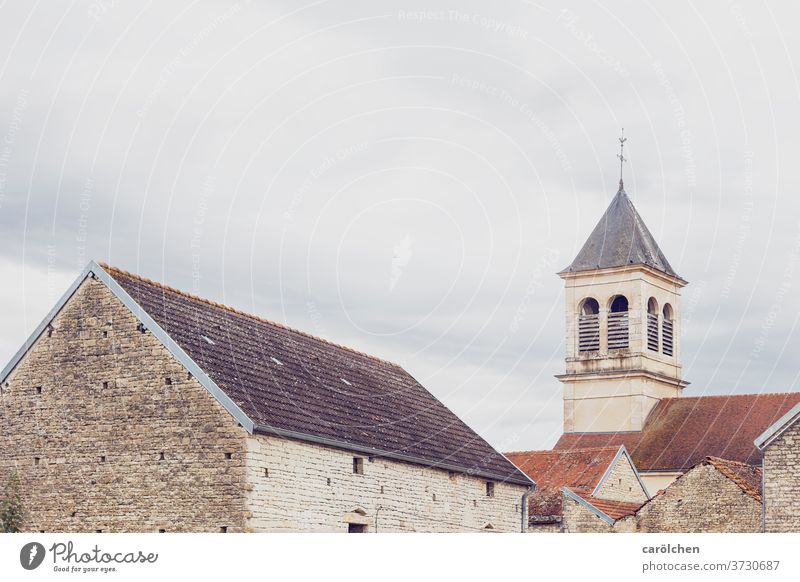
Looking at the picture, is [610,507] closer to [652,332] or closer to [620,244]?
[652,332]

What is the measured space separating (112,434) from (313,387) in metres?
4.77

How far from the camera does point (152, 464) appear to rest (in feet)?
81.5

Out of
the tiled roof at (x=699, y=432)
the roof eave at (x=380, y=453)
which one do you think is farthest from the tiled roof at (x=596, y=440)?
the roof eave at (x=380, y=453)

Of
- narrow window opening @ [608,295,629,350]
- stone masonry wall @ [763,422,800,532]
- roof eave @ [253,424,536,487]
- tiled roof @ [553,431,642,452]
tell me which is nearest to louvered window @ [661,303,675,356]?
narrow window opening @ [608,295,629,350]

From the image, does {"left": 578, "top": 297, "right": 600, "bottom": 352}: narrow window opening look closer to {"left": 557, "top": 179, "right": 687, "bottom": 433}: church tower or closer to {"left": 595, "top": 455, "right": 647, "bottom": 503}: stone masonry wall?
{"left": 557, "top": 179, "right": 687, "bottom": 433}: church tower

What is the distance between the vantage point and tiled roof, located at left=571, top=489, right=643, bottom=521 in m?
33.0

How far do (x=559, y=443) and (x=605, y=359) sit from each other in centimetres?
516

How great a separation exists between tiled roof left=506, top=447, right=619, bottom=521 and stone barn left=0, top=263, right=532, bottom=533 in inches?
265

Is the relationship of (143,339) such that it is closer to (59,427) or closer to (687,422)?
(59,427)

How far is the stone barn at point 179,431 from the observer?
79.6ft

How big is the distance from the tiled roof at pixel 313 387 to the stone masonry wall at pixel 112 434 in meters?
0.74
